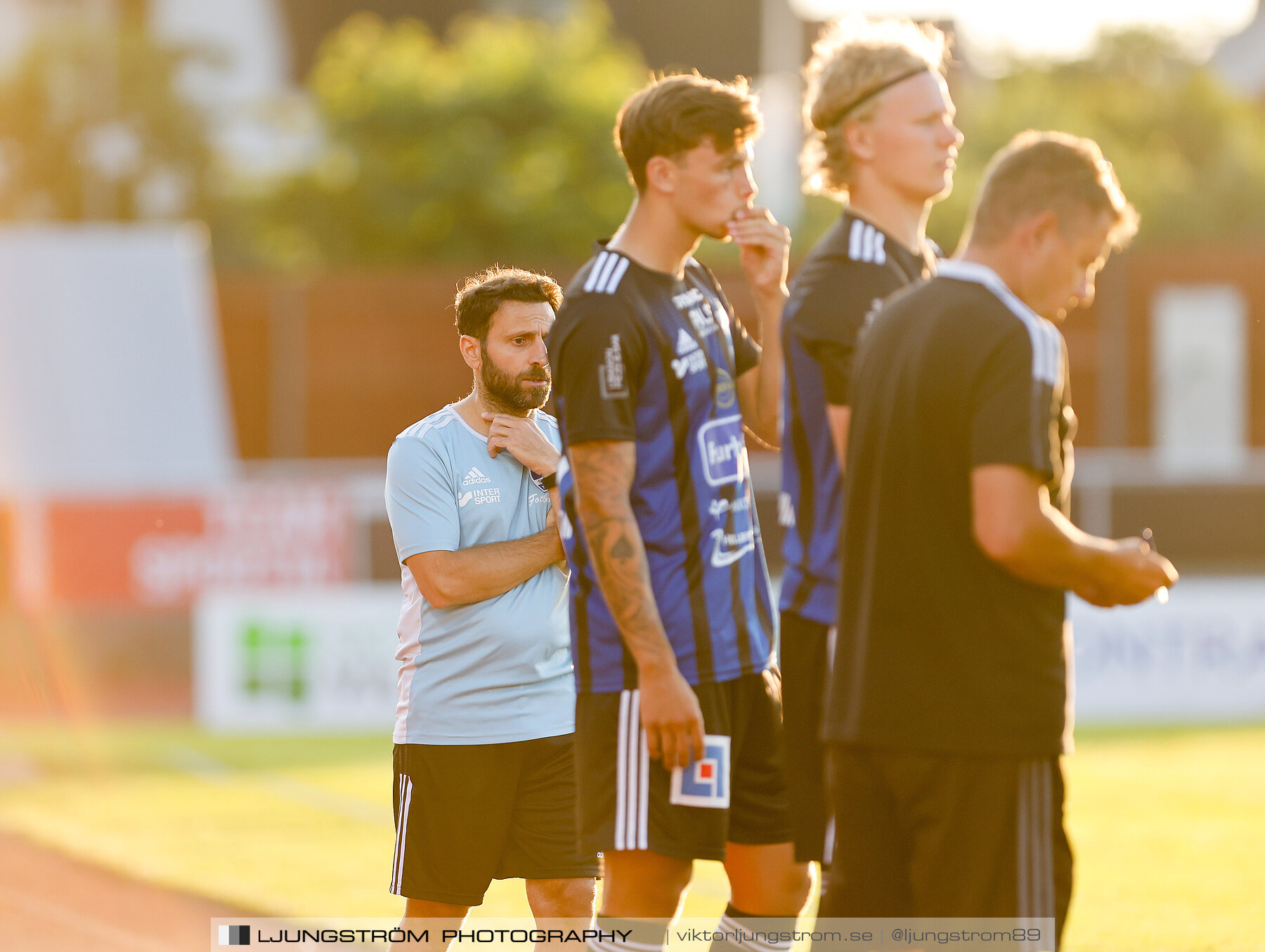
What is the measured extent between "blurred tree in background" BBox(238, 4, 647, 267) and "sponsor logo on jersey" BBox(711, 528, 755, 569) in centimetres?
2452

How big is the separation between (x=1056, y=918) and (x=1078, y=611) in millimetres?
11216

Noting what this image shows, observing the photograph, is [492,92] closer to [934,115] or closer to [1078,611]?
[1078,611]

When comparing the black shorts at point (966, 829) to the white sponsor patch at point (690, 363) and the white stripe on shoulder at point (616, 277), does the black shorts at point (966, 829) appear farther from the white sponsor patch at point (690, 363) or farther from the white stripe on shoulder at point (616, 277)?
the white stripe on shoulder at point (616, 277)

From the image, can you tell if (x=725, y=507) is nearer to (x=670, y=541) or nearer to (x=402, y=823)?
(x=670, y=541)

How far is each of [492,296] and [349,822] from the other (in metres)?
6.60

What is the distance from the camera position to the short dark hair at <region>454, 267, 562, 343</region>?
4227 millimetres

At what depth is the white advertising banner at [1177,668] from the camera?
47.7ft

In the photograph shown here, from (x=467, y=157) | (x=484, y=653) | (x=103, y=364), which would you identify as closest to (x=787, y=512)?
(x=484, y=653)

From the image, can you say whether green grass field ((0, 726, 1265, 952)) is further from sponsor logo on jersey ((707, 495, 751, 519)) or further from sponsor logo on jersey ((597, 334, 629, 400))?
sponsor logo on jersey ((597, 334, 629, 400))

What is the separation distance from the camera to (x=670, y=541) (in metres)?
3.76

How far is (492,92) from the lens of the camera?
30047mm

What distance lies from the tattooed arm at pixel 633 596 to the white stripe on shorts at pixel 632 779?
35 mm

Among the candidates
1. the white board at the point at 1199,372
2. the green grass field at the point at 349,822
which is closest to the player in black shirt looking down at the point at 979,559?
the green grass field at the point at 349,822

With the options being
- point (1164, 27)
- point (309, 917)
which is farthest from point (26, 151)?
point (1164, 27)
